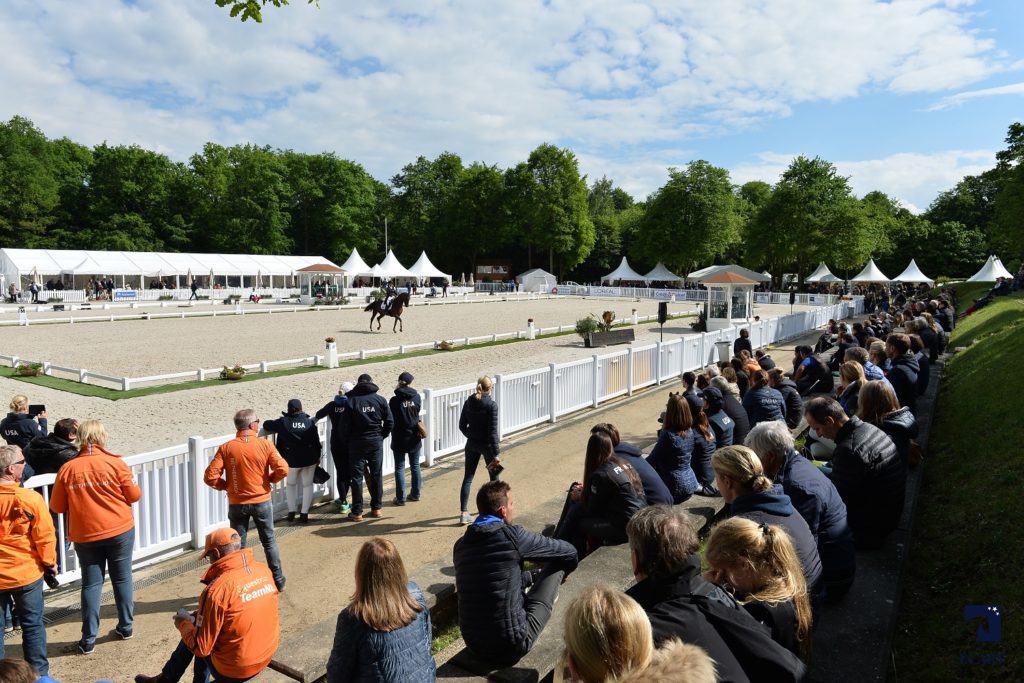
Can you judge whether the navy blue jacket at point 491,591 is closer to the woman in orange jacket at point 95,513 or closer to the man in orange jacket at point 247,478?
the man in orange jacket at point 247,478

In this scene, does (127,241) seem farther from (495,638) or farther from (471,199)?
(495,638)

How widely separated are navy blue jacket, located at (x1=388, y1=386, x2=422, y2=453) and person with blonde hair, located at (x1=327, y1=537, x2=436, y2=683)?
191 inches

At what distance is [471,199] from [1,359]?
64.6m

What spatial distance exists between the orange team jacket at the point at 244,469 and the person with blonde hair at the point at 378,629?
121 inches

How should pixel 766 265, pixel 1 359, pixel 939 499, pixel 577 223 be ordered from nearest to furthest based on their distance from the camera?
pixel 939 499 < pixel 1 359 < pixel 766 265 < pixel 577 223

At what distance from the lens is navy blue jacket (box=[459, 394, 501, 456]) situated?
297 inches

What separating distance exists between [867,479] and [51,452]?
22.2 feet

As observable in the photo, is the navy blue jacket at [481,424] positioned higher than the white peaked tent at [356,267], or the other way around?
the white peaked tent at [356,267]

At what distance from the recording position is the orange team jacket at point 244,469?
5.52 metres

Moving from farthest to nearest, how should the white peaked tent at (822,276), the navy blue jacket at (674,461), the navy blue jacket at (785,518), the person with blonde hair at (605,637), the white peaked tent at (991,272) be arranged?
the white peaked tent at (822,276)
the white peaked tent at (991,272)
the navy blue jacket at (674,461)
the navy blue jacket at (785,518)
the person with blonde hair at (605,637)

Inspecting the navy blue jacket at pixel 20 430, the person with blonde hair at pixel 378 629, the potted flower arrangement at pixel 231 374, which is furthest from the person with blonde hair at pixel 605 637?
the potted flower arrangement at pixel 231 374

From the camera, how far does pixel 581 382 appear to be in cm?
1311

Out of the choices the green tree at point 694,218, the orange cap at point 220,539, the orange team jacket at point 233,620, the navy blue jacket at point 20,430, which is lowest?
the orange team jacket at point 233,620

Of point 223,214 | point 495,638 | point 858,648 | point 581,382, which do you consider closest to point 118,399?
point 581,382
